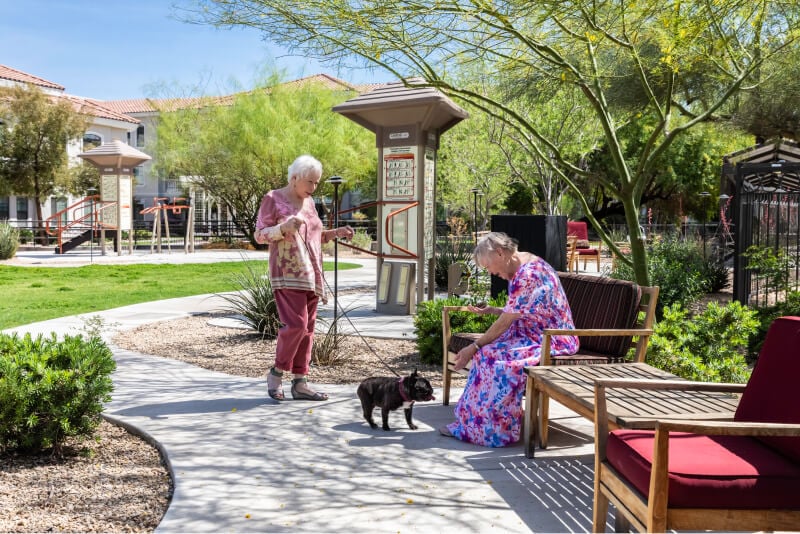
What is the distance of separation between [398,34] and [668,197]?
41677mm

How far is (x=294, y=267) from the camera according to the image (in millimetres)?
5426

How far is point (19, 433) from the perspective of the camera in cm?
403

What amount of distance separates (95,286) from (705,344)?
41.1ft

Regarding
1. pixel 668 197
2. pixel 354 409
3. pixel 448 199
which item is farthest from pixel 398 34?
pixel 668 197

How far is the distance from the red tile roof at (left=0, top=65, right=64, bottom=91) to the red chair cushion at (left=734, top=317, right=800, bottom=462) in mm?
44353

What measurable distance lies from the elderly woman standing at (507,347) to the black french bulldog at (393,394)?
0.26 meters

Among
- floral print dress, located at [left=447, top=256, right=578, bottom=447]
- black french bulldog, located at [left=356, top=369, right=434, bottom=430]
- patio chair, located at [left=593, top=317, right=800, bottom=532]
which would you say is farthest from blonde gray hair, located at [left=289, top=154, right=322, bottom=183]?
patio chair, located at [left=593, top=317, right=800, bottom=532]

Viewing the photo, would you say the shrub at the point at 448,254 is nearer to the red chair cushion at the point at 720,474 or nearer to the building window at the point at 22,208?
the red chair cushion at the point at 720,474

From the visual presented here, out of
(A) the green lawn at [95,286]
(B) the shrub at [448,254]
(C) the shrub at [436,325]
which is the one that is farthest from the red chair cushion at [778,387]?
(B) the shrub at [448,254]

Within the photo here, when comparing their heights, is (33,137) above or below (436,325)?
above

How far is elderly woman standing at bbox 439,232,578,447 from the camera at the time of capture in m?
4.46

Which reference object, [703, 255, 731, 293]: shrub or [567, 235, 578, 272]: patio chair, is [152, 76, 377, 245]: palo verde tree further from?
[703, 255, 731, 293]: shrub

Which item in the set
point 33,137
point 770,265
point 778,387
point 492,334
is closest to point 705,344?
point 492,334

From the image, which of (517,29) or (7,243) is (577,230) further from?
(7,243)
